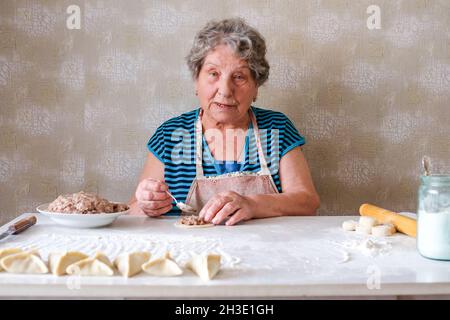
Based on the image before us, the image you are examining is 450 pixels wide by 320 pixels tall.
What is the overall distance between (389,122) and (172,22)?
117 cm

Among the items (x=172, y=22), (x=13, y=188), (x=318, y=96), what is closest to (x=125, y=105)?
(x=172, y=22)

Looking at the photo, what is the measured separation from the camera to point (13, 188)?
2340 mm

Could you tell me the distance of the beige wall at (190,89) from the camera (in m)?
2.28

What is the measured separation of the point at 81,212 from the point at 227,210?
43cm

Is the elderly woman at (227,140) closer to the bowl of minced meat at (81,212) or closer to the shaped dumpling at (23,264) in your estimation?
the bowl of minced meat at (81,212)

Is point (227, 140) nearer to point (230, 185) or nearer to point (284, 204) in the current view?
point (230, 185)

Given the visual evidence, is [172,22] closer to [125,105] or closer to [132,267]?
[125,105]

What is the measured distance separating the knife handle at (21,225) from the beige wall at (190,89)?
94cm

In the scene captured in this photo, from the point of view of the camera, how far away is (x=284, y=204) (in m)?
1.66

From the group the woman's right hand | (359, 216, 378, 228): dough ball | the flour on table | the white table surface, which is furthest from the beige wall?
the flour on table

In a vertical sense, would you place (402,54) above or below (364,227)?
above

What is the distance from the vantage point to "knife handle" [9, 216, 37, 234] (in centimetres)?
131

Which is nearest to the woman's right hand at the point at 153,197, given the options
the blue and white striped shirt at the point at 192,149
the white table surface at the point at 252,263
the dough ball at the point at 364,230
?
the white table surface at the point at 252,263

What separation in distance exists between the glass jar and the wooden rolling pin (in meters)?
0.22
